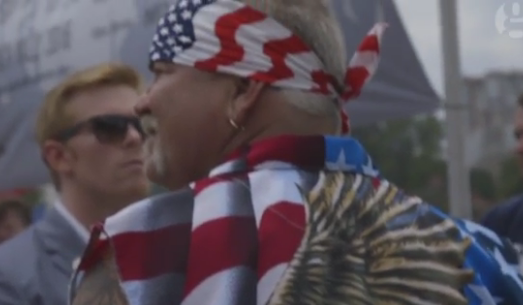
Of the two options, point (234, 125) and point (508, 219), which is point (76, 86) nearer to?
point (508, 219)

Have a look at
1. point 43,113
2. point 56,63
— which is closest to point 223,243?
point 43,113

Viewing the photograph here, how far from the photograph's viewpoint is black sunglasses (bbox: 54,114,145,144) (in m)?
3.57

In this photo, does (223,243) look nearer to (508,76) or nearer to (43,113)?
(43,113)

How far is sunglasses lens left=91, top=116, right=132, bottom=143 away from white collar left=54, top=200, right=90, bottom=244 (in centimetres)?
20

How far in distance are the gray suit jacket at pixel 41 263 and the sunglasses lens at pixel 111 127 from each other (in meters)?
0.24

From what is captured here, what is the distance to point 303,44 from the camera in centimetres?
204

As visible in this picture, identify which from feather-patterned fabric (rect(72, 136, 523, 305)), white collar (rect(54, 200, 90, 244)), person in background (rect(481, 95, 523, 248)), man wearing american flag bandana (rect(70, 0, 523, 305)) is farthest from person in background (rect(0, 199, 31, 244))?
feather-patterned fabric (rect(72, 136, 523, 305))

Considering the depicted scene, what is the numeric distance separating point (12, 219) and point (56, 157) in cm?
323

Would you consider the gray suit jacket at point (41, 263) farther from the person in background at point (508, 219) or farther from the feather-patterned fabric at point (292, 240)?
the person in background at point (508, 219)

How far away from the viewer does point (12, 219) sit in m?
6.79

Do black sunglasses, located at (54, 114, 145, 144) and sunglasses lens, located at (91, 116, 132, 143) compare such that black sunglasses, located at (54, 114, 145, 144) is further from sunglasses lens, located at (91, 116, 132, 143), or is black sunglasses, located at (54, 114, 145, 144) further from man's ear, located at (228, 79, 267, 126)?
man's ear, located at (228, 79, 267, 126)

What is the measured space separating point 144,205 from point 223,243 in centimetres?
12

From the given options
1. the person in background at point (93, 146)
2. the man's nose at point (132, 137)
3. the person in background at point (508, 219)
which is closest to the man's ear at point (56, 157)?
the person in background at point (93, 146)

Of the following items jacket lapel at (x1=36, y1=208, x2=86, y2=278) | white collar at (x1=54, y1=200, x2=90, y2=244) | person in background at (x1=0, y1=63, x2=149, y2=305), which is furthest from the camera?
person in background at (x1=0, y1=63, x2=149, y2=305)
